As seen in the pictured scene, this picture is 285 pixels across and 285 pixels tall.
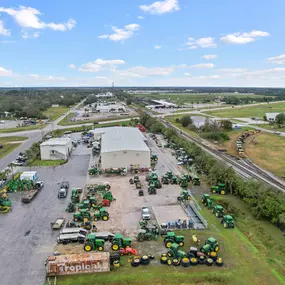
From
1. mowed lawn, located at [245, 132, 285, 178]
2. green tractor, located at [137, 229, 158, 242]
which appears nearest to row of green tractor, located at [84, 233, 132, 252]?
green tractor, located at [137, 229, 158, 242]

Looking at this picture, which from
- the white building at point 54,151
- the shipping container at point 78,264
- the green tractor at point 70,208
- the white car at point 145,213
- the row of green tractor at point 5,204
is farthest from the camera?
the white building at point 54,151

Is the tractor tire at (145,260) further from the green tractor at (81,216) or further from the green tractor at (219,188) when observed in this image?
the green tractor at (219,188)

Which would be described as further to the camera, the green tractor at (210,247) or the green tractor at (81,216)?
the green tractor at (81,216)

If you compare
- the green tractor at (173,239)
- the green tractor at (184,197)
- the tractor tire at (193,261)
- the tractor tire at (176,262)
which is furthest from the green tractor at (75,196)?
the tractor tire at (193,261)

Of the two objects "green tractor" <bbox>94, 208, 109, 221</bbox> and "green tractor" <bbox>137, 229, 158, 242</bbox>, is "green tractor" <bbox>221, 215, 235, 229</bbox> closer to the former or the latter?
"green tractor" <bbox>137, 229, 158, 242</bbox>

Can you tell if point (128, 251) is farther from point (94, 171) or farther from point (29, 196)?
point (94, 171)

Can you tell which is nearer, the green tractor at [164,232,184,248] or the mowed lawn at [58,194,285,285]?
the mowed lawn at [58,194,285,285]
